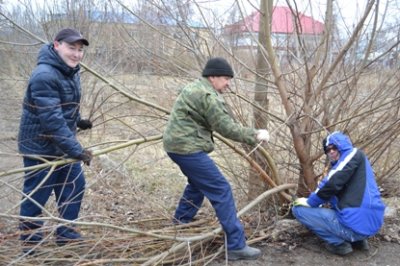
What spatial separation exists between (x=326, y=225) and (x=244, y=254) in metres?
0.73

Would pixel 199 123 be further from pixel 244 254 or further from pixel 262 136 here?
pixel 244 254

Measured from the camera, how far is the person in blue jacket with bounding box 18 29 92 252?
136 inches

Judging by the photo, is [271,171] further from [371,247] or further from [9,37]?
[9,37]

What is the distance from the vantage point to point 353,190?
3721mm

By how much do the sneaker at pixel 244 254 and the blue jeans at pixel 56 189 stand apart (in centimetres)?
136

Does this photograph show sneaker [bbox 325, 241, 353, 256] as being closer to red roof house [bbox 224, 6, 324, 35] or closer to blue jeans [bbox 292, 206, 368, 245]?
blue jeans [bbox 292, 206, 368, 245]

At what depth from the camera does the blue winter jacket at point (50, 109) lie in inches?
136

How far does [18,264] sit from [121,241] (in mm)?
791

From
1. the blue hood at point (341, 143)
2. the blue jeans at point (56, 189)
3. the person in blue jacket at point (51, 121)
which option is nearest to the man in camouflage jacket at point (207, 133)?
the blue hood at point (341, 143)

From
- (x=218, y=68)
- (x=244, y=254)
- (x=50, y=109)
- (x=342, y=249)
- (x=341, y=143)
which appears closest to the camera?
(x=50, y=109)

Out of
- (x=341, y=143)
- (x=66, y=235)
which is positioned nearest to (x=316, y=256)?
(x=341, y=143)

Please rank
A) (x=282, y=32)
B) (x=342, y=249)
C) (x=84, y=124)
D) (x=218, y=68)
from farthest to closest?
(x=282, y=32)
(x=84, y=124)
(x=342, y=249)
(x=218, y=68)

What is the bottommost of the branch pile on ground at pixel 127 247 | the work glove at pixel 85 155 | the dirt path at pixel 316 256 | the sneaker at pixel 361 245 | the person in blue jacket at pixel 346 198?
the dirt path at pixel 316 256

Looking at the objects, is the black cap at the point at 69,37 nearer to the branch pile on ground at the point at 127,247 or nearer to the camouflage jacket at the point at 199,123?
the camouflage jacket at the point at 199,123
